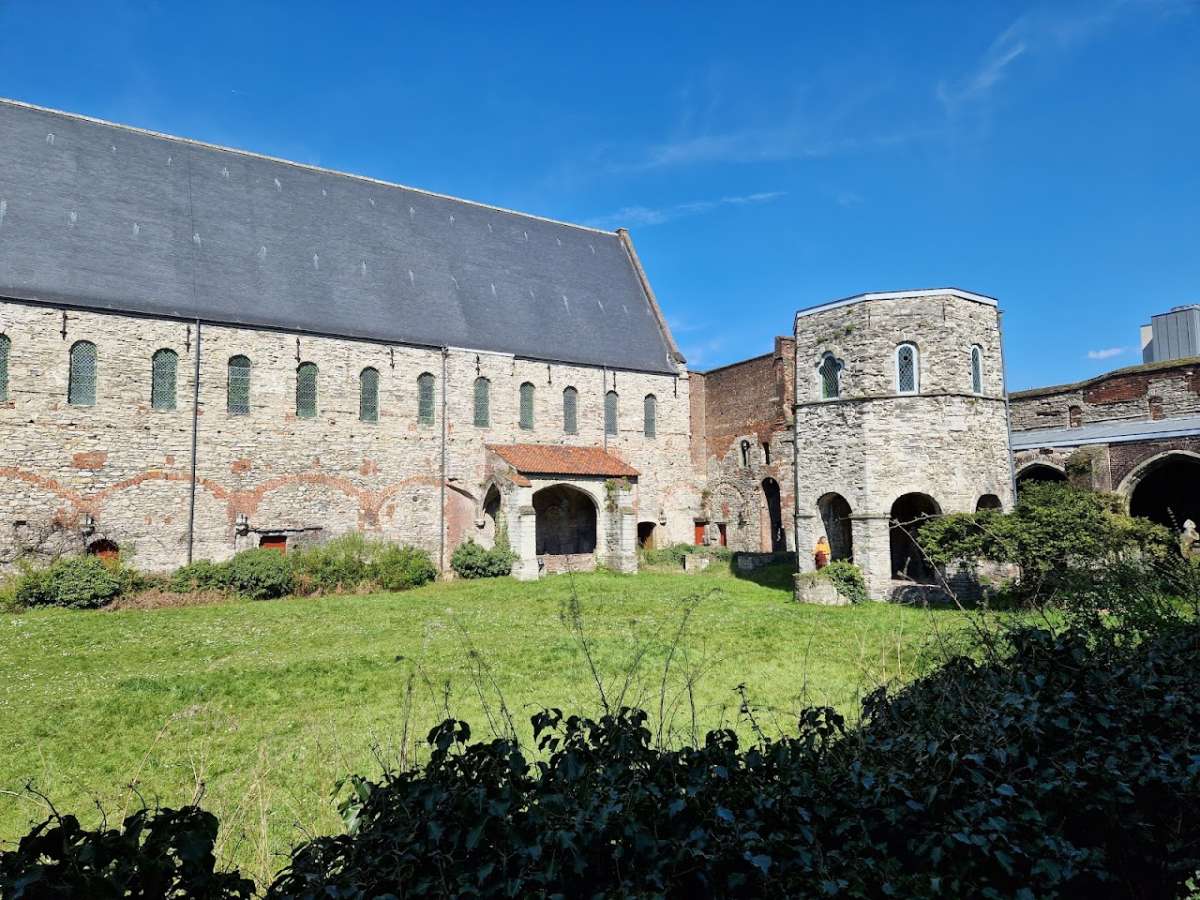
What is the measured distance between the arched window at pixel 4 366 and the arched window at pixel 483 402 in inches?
493

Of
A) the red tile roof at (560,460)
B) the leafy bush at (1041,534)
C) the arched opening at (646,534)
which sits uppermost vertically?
the red tile roof at (560,460)

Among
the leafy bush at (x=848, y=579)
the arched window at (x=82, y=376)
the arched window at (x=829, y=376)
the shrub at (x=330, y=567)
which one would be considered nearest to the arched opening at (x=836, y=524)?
the leafy bush at (x=848, y=579)

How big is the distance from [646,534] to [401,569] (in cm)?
1102

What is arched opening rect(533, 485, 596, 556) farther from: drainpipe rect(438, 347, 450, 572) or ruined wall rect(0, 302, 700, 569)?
drainpipe rect(438, 347, 450, 572)

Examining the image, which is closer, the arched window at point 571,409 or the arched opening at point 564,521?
the arched opening at point 564,521

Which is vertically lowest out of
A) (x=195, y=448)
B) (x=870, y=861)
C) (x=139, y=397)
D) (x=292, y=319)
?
(x=870, y=861)

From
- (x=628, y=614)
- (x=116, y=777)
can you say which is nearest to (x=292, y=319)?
(x=628, y=614)

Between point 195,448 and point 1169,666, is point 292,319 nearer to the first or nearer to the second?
point 195,448

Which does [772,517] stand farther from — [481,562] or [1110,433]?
[481,562]

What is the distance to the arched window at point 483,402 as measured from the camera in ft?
83.7

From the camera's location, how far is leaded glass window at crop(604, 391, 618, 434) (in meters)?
28.5

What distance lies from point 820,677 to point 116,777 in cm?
731

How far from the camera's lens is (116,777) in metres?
6.52

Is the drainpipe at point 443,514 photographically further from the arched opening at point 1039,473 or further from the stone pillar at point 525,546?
the arched opening at point 1039,473
